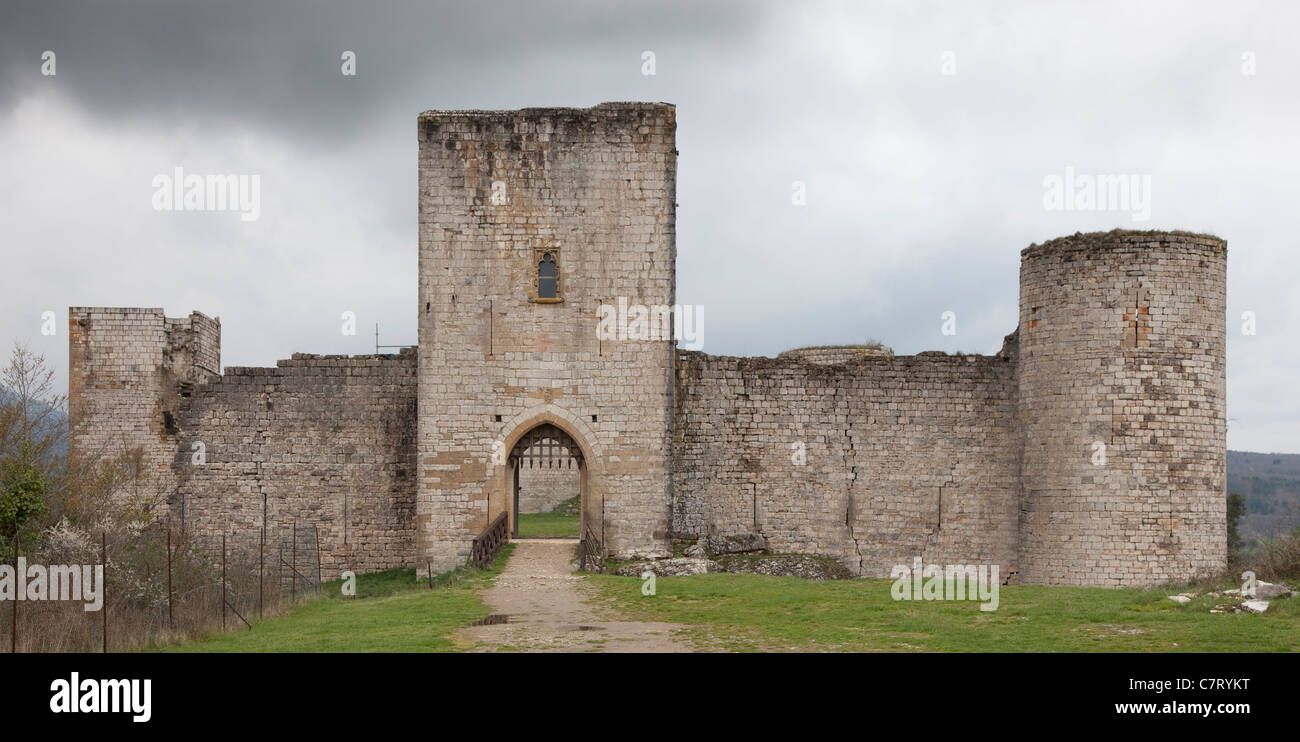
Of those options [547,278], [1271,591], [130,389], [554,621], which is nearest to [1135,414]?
[1271,591]

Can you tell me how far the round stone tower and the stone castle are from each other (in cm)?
4

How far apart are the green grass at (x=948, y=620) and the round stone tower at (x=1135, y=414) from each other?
169 inches

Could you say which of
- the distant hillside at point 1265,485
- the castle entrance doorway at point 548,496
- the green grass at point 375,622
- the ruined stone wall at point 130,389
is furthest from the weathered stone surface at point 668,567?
the distant hillside at point 1265,485

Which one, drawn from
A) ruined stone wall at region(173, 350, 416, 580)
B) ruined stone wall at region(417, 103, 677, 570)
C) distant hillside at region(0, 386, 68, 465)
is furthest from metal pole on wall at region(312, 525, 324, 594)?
distant hillside at region(0, 386, 68, 465)

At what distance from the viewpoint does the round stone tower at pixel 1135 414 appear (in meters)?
21.7

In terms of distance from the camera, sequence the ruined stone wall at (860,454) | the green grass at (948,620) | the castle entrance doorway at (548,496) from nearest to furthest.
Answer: the green grass at (948,620)
the ruined stone wall at (860,454)
the castle entrance doorway at (548,496)

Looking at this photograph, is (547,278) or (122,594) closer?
(122,594)

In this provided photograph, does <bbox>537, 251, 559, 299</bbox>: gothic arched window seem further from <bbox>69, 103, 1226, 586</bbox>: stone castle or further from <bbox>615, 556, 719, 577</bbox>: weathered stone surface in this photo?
<bbox>615, 556, 719, 577</bbox>: weathered stone surface

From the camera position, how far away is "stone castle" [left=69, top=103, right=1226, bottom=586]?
22.0m

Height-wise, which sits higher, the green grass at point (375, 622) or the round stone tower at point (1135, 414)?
the round stone tower at point (1135, 414)

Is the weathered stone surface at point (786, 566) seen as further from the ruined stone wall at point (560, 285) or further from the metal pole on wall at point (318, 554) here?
the metal pole on wall at point (318, 554)

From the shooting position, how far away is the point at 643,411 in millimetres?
22172

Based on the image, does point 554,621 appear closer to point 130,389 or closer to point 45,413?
point 45,413

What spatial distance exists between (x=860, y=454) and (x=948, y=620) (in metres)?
9.72
